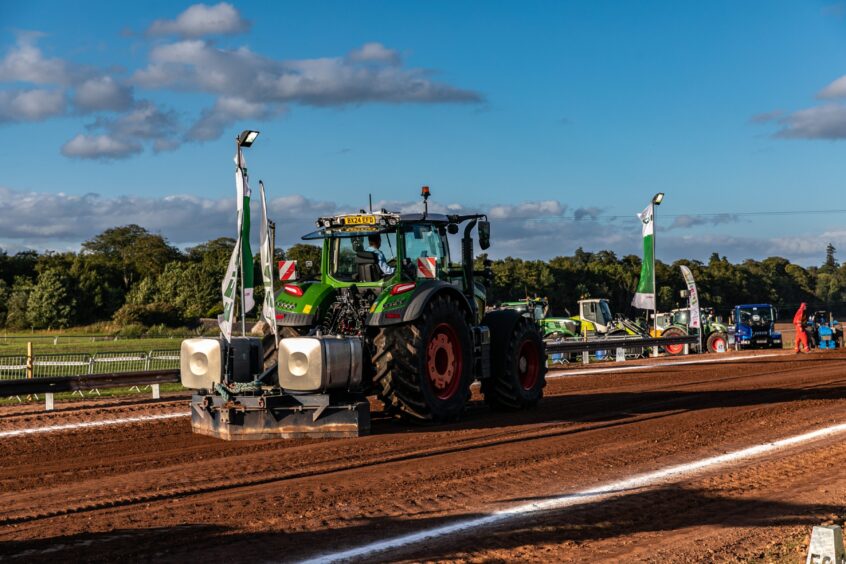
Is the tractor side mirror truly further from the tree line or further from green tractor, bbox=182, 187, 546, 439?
the tree line

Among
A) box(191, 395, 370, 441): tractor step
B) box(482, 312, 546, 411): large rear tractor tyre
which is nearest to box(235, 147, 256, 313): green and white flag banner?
box(191, 395, 370, 441): tractor step

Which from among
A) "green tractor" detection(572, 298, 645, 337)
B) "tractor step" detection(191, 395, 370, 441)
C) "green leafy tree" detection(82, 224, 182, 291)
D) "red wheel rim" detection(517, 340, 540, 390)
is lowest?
"tractor step" detection(191, 395, 370, 441)

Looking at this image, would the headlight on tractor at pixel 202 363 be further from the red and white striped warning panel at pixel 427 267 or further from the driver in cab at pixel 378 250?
the red and white striped warning panel at pixel 427 267

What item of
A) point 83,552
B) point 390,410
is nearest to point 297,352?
point 390,410

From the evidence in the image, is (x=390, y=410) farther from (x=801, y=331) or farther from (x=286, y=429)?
(x=801, y=331)

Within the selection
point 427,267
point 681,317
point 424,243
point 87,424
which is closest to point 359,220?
point 424,243

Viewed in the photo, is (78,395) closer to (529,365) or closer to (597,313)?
(529,365)

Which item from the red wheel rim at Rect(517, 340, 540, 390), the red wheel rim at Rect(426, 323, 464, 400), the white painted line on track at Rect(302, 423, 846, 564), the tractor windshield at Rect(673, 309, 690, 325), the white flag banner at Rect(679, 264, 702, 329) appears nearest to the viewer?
the white painted line on track at Rect(302, 423, 846, 564)

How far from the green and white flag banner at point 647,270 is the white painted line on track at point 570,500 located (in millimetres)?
19299

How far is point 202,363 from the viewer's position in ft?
35.0

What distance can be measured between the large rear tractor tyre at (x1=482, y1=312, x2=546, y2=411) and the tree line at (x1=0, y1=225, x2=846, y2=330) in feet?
81.8

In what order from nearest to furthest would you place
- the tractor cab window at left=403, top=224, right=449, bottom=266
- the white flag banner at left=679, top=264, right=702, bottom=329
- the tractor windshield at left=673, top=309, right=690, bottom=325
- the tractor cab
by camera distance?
the tractor cab window at left=403, top=224, right=449, bottom=266, the white flag banner at left=679, top=264, right=702, bottom=329, the tractor cab, the tractor windshield at left=673, top=309, right=690, bottom=325

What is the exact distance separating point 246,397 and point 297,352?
761 mm

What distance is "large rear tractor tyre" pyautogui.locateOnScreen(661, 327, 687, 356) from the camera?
33.2m
